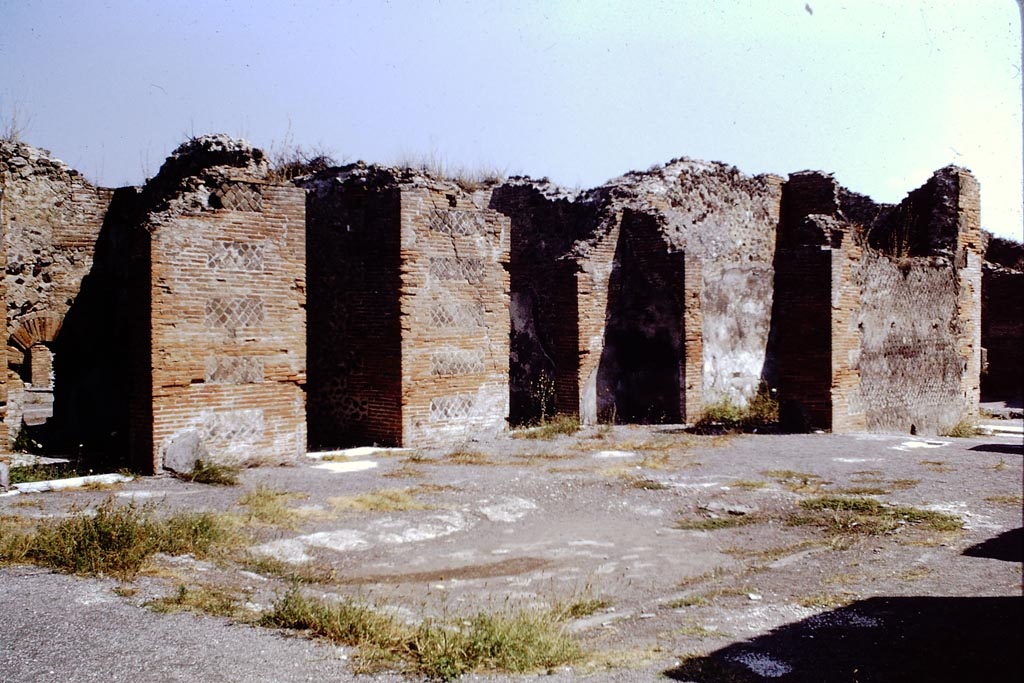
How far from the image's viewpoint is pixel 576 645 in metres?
4.02

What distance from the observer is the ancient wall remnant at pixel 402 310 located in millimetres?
9984

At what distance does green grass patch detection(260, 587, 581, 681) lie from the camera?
3.76 meters

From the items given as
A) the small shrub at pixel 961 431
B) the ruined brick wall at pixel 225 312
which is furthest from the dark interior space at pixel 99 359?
the small shrub at pixel 961 431

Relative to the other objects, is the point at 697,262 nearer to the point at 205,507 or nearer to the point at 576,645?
the point at 205,507

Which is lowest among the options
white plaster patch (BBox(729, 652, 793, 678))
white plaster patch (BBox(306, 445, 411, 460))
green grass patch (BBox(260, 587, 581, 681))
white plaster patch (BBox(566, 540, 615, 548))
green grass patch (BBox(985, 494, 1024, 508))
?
white plaster patch (BBox(566, 540, 615, 548))

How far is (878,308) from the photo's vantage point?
12.3 meters

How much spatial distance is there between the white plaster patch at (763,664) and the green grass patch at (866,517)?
2.74 meters

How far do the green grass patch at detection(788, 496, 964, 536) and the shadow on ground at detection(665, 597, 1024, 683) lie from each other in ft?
6.01

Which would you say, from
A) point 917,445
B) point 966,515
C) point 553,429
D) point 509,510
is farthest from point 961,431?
point 509,510

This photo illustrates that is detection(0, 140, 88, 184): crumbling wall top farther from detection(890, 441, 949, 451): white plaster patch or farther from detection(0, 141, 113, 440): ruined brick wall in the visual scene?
detection(890, 441, 949, 451): white plaster patch

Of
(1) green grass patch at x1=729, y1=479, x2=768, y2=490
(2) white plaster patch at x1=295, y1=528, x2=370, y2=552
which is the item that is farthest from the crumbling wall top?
(1) green grass patch at x1=729, y1=479, x2=768, y2=490

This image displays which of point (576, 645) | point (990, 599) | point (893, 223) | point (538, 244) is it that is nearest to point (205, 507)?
point (576, 645)

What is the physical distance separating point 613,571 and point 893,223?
11536 mm

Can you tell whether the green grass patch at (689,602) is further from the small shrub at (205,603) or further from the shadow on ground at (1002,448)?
the shadow on ground at (1002,448)
